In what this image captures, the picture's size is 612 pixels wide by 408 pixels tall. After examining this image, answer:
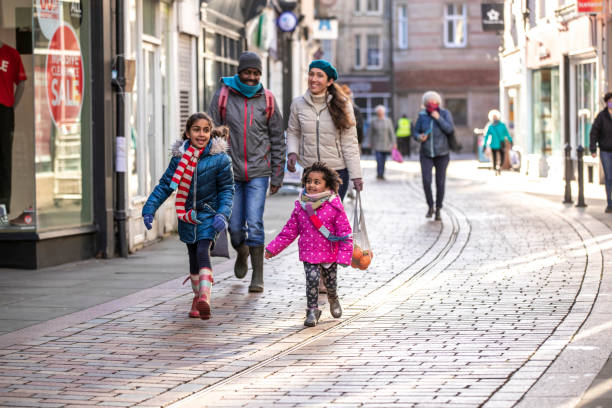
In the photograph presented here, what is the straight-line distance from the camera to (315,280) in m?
8.57

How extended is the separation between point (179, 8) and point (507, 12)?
24056 millimetres

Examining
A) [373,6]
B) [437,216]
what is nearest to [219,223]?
[437,216]

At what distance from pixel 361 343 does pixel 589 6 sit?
18118mm

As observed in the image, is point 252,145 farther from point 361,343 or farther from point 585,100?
point 585,100

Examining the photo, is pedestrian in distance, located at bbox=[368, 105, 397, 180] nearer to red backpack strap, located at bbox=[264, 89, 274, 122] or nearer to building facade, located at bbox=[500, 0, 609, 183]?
building facade, located at bbox=[500, 0, 609, 183]

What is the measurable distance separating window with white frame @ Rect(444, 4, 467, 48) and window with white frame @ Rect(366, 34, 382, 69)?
4.63 metres

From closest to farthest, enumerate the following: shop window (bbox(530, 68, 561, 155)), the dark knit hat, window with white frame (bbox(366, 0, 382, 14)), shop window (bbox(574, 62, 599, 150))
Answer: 1. the dark knit hat
2. shop window (bbox(574, 62, 599, 150))
3. shop window (bbox(530, 68, 561, 155))
4. window with white frame (bbox(366, 0, 382, 14))

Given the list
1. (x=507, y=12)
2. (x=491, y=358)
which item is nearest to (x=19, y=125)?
(x=491, y=358)

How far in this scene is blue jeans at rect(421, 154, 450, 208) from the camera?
672 inches

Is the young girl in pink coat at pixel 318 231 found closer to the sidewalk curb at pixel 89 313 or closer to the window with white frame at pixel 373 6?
the sidewalk curb at pixel 89 313

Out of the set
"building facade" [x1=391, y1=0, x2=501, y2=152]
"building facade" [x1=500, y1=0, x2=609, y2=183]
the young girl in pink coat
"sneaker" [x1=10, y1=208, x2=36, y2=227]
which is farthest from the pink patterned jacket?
"building facade" [x1=391, y1=0, x2=501, y2=152]

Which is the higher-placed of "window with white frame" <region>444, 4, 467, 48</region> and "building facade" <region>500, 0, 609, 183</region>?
"window with white frame" <region>444, 4, 467, 48</region>

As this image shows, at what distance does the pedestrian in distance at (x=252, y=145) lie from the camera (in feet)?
33.2

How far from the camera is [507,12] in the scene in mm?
38375
